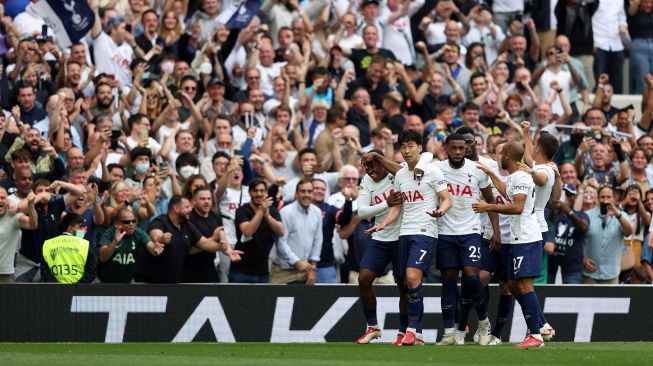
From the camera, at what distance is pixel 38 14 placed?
77.2 ft

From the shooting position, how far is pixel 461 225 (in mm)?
16438

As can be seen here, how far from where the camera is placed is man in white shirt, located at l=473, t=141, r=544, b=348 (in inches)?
628

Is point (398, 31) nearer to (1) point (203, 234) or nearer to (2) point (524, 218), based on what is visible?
(1) point (203, 234)

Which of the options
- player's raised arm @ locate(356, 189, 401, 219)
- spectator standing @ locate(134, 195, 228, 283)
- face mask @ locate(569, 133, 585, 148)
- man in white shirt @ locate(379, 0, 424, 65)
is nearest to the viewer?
player's raised arm @ locate(356, 189, 401, 219)

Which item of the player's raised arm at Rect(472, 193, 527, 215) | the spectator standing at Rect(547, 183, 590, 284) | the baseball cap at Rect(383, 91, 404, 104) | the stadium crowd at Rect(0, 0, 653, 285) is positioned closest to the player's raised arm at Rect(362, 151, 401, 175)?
the stadium crowd at Rect(0, 0, 653, 285)

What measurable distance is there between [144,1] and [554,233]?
8897 millimetres

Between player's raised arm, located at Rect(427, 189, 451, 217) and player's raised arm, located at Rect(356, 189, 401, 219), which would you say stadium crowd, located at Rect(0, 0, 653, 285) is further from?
player's raised arm, located at Rect(427, 189, 451, 217)

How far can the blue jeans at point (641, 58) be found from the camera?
93.6ft

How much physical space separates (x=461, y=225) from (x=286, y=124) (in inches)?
292

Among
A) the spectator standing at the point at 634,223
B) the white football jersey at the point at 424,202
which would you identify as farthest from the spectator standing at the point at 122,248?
the spectator standing at the point at 634,223

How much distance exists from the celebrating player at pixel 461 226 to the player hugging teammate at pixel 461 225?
11mm

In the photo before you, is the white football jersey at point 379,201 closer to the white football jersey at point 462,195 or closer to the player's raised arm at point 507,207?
the white football jersey at point 462,195

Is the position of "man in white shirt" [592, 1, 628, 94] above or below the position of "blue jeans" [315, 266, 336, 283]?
above

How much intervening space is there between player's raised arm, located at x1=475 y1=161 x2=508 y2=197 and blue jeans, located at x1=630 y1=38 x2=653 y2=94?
521 inches
